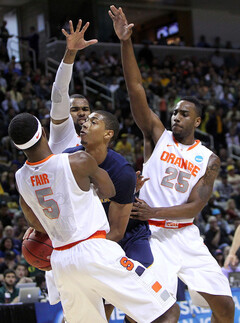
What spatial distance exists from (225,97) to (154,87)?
274cm

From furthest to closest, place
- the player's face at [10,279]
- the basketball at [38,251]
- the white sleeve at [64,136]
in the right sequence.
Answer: the player's face at [10,279]
the white sleeve at [64,136]
the basketball at [38,251]

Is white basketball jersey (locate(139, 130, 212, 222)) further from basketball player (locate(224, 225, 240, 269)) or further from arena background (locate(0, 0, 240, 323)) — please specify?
arena background (locate(0, 0, 240, 323))

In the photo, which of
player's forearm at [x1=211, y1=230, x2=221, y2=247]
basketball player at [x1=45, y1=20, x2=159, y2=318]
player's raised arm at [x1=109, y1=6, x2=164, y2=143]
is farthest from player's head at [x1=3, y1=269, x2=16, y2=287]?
player's forearm at [x1=211, y1=230, x2=221, y2=247]

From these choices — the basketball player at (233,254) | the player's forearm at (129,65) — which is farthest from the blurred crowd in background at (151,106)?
the player's forearm at (129,65)

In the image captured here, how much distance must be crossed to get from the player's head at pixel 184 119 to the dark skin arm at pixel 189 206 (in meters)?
0.35

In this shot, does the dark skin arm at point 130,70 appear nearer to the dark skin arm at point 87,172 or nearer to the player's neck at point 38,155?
the dark skin arm at point 87,172

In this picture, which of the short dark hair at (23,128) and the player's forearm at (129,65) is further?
the player's forearm at (129,65)

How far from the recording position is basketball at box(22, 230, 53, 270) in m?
4.61

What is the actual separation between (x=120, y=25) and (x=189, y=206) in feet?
5.71

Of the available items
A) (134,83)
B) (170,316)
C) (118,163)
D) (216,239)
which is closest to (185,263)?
(170,316)

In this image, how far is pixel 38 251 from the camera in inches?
182

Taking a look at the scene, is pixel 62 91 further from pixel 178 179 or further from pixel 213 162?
pixel 213 162

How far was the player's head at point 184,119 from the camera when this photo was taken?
547 cm

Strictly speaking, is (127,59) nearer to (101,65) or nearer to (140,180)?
(140,180)
